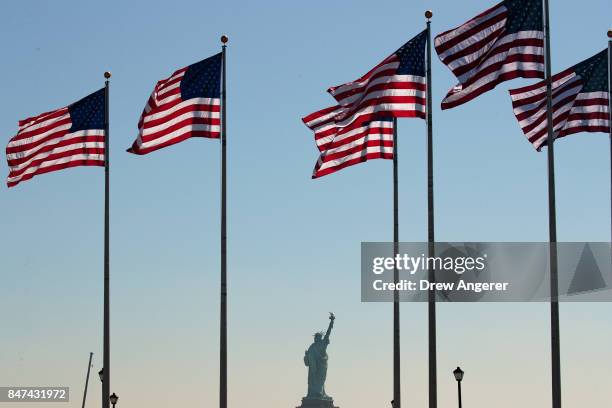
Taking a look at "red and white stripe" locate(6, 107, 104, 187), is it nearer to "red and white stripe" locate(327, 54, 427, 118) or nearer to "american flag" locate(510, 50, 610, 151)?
"red and white stripe" locate(327, 54, 427, 118)

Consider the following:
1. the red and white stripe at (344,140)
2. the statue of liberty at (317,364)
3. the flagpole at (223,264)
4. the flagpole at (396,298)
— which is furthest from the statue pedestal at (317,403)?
the flagpole at (223,264)

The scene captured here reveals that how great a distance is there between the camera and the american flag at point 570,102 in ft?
134

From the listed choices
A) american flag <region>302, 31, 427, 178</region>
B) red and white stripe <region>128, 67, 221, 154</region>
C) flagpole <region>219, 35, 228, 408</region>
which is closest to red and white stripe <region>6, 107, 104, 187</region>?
red and white stripe <region>128, 67, 221, 154</region>

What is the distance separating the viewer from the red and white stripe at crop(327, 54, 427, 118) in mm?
40156

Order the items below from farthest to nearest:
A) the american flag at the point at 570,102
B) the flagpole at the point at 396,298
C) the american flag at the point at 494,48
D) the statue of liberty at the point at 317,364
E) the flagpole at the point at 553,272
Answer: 1. the statue of liberty at the point at 317,364
2. the flagpole at the point at 396,298
3. the american flag at the point at 570,102
4. the american flag at the point at 494,48
5. the flagpole at the point at 553,272

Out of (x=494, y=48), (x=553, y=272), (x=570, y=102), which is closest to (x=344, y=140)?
(x=570, y=102)

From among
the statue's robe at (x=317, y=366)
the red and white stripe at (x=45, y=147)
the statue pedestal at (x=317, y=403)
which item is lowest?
the statue pedestal at (x=317, y=403)

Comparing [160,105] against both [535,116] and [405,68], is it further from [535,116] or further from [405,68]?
[535,116]

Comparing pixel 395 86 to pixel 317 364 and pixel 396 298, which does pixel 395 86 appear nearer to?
pixel 396 298

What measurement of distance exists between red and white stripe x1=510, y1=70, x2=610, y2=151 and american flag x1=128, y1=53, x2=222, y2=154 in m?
8.74

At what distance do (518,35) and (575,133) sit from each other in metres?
→ 5.49

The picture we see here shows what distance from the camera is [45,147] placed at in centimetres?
4262

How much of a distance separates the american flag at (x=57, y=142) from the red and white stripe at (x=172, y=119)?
10.5ft

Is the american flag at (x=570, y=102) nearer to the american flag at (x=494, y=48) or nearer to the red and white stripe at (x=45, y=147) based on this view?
the american flag at (x=494, y=48)
